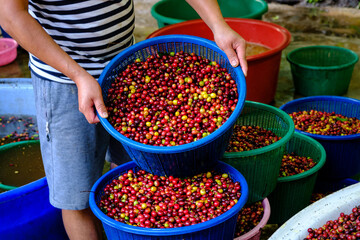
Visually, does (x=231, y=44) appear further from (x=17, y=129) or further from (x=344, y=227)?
(x=17, y=129)

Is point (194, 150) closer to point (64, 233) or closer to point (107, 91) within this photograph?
point (107, 91)

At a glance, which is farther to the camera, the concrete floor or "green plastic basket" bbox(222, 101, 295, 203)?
the concrete floor

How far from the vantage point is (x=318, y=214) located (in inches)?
65.2

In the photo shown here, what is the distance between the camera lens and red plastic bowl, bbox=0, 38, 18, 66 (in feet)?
16.3

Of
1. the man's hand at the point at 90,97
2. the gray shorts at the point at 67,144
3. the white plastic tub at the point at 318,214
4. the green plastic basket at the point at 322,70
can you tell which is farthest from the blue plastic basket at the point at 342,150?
the man's hand at the point at 90,97

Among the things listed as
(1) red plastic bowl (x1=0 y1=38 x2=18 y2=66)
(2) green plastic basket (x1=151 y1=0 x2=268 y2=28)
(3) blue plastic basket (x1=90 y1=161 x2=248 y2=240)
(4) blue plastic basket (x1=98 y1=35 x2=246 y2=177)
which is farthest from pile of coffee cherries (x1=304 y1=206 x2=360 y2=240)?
(1) red plastic bowl (x1=0 y1=38 x2=18 y2=66)

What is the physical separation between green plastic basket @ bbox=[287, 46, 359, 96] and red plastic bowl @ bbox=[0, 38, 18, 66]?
310 centimetres

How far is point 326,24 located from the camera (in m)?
5.84

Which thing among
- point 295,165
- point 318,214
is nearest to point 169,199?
point 318,214

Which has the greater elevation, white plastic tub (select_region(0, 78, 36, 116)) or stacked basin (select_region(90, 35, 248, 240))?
stacked basin (select_region(90, 35, 248, 240))

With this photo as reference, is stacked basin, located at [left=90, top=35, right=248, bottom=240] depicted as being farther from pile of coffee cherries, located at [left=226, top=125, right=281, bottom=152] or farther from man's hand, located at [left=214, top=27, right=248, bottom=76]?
pile of coffee cherries, located at [left=226, top=125, right=281, bottom=152]

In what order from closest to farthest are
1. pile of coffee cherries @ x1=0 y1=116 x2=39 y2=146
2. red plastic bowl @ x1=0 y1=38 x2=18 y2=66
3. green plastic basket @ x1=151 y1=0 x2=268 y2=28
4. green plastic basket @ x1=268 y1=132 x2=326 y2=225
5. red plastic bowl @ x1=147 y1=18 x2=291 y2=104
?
green plastic basket @ x1=268 y1=132 x2=326 y2=225 < pile of coffee cherries @ x1=0 y1=116 x2=39 y2=146 < red plastic bowl @ x1=147 y1=18 x2=291 y2=104 < green plastic basket @ x1=151 y1=0 x2=268 y2=28 < red plastic bowl @ x1=0 y1=38 x2=18 y2=66

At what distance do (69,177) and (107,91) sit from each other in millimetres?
429

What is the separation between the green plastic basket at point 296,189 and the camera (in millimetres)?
2518
